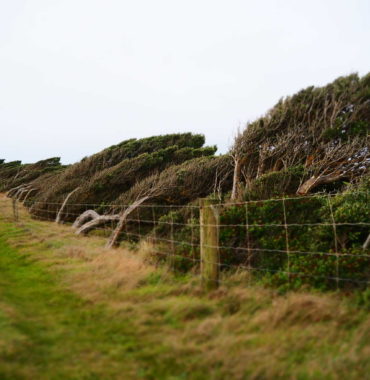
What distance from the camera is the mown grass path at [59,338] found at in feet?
12.8

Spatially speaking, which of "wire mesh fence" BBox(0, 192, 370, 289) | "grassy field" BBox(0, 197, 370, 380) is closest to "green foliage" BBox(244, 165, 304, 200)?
"wire mesh fence" BBox(0, 192, 370, 289)

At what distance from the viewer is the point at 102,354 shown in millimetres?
4258

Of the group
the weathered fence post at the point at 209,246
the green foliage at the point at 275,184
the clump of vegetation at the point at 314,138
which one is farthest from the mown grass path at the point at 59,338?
the clump of vegetation at the point at 314,138

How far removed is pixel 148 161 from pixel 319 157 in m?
8.87

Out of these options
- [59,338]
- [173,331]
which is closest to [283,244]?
[173,331]

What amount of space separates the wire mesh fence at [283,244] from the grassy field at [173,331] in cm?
62

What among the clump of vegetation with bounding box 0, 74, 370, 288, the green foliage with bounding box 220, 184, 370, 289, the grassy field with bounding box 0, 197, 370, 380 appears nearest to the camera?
the grassy field with bounding box 0, 197, 370, 380

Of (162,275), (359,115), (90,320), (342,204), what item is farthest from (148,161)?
(90,320)

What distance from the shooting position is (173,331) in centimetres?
472

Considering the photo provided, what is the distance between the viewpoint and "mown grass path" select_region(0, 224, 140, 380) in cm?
390

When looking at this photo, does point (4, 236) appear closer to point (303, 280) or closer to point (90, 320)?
point (90, 320)

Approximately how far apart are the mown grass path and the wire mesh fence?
1912 mm

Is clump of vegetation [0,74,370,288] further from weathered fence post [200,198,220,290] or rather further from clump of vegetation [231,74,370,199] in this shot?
weathered fence post [200,198,220,290]

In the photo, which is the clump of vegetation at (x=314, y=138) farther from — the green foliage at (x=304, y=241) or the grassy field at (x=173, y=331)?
the grassy field at (x=173, y=331)
